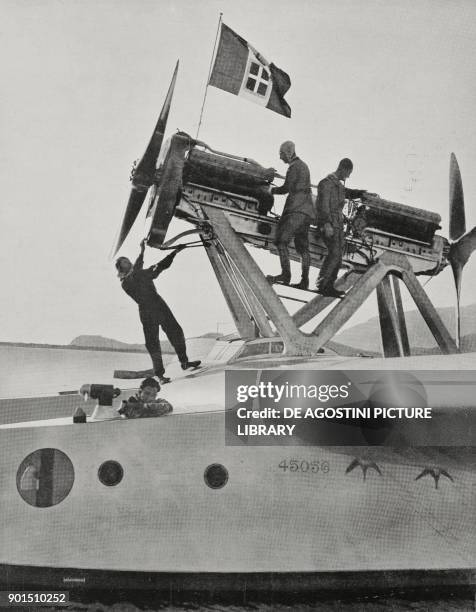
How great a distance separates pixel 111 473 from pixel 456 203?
4023 mm

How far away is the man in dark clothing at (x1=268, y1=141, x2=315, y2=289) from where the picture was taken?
5.37 meters

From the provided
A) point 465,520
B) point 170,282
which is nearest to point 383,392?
point 465,520

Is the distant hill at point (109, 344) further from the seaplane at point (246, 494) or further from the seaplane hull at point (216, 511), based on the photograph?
the seaplane hull at point (216, 511)

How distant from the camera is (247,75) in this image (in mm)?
5430

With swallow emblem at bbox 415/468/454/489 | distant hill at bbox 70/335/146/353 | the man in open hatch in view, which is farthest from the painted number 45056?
distant hill at bbox 70/335/146/353

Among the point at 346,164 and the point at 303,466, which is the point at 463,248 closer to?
the point at 346,164

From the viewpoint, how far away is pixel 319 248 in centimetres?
571

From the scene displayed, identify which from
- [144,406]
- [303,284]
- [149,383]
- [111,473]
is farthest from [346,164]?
[111,473]

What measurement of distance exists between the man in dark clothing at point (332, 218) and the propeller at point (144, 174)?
1468 millimetres

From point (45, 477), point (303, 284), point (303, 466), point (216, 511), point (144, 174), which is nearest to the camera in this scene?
point (45, 477)

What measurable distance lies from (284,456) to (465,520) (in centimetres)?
142

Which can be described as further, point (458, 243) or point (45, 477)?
point (458, 243)

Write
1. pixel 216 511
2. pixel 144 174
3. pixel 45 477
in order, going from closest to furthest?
1. pixel 45 477
2. pixel 216 511
3. pixel 144 174

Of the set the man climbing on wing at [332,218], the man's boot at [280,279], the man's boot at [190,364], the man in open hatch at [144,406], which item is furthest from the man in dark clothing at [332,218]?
the man in open hatch at [144,406]
